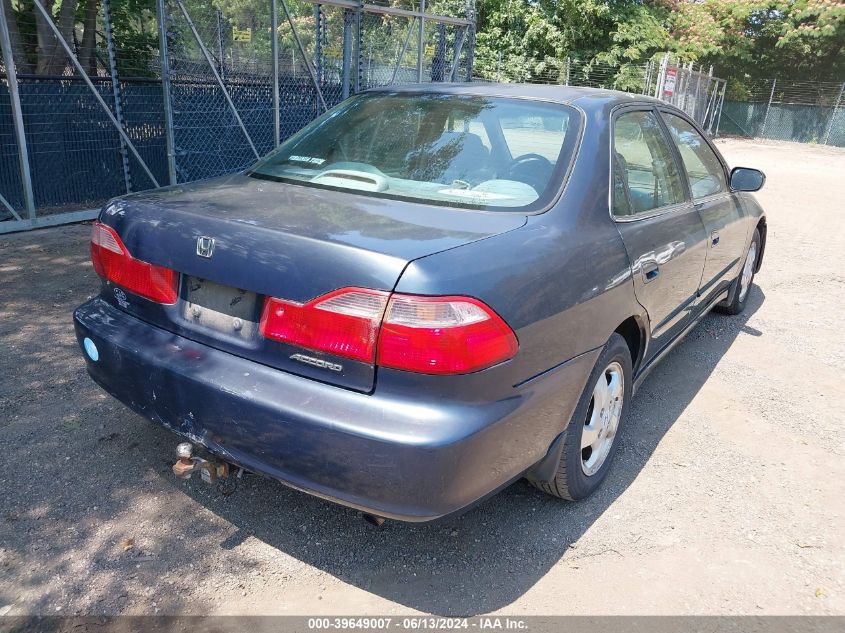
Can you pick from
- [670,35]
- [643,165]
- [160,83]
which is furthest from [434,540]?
[670,35]

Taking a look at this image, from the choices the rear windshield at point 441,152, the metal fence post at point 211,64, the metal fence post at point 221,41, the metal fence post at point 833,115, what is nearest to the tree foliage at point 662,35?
the metal fence post at point 833,115

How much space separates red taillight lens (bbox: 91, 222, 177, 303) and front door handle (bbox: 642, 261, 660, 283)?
202 cm

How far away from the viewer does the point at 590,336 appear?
2715 millimetres

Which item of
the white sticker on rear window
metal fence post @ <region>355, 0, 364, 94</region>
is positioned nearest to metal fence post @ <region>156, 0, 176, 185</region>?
metal fence post @ <region>355, 0, 364, 94</region>

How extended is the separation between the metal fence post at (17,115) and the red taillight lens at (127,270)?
4685mm

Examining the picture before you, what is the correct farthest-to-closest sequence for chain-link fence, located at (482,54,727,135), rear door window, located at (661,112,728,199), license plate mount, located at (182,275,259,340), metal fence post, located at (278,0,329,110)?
chain-link fence, located at (482,54,727,135) → metal fence post, located at (278,0,329,110) → rear door window, located at (661,112,728,199) → license plate mount, located at (182,275,259,340)

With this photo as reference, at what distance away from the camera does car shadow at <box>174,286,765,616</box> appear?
99.9 inches

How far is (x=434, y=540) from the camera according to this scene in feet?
9.18

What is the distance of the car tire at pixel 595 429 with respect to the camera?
2801mm

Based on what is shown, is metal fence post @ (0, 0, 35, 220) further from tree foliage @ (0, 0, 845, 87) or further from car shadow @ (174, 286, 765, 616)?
tree foliage @ (0, 0, 845, 87)

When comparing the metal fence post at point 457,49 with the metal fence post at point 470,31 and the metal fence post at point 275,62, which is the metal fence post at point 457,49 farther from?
the metal fence post at point 275,62

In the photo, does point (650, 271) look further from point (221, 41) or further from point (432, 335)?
point (221, 41)

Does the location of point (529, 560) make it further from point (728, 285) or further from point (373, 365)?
point (728, 285)

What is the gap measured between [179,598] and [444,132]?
2.21m
